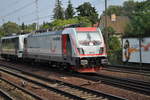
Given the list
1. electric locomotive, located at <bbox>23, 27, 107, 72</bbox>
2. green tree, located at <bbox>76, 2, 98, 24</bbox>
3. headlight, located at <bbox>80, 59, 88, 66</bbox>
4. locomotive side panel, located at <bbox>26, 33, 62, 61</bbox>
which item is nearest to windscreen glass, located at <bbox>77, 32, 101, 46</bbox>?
electric locomotive, located at <bbox>23, 27, 107, 72</bbox>

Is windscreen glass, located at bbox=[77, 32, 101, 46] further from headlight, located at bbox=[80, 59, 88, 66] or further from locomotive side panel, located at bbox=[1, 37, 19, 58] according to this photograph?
locomotive side panel, located at bbox=[1, 37, 19, 58]

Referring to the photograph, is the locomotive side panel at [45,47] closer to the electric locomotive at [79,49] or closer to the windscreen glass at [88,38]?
the electric locomotive at [79,49]

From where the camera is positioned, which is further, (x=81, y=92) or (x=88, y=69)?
(x=88, y=69)

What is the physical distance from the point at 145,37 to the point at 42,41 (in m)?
8.33

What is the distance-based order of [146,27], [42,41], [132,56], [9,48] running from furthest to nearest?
[9,48] < [146,27] < [132,56] < [42,41]

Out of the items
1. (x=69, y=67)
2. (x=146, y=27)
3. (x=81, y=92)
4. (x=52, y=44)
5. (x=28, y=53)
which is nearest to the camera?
(x=81, y=92)

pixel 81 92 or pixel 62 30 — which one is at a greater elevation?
pixel 62 30

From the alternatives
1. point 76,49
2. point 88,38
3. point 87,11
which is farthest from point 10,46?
point 87,11

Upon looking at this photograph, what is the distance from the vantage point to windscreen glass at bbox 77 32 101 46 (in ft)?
56.1

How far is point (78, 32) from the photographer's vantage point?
17344 mm

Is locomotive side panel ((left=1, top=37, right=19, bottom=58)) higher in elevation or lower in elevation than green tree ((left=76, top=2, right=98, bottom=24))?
lower

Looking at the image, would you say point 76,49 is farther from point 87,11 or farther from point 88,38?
point 87,11

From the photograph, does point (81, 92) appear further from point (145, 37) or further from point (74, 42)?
point (145, 37)

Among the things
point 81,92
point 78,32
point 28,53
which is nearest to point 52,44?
point 78,32
